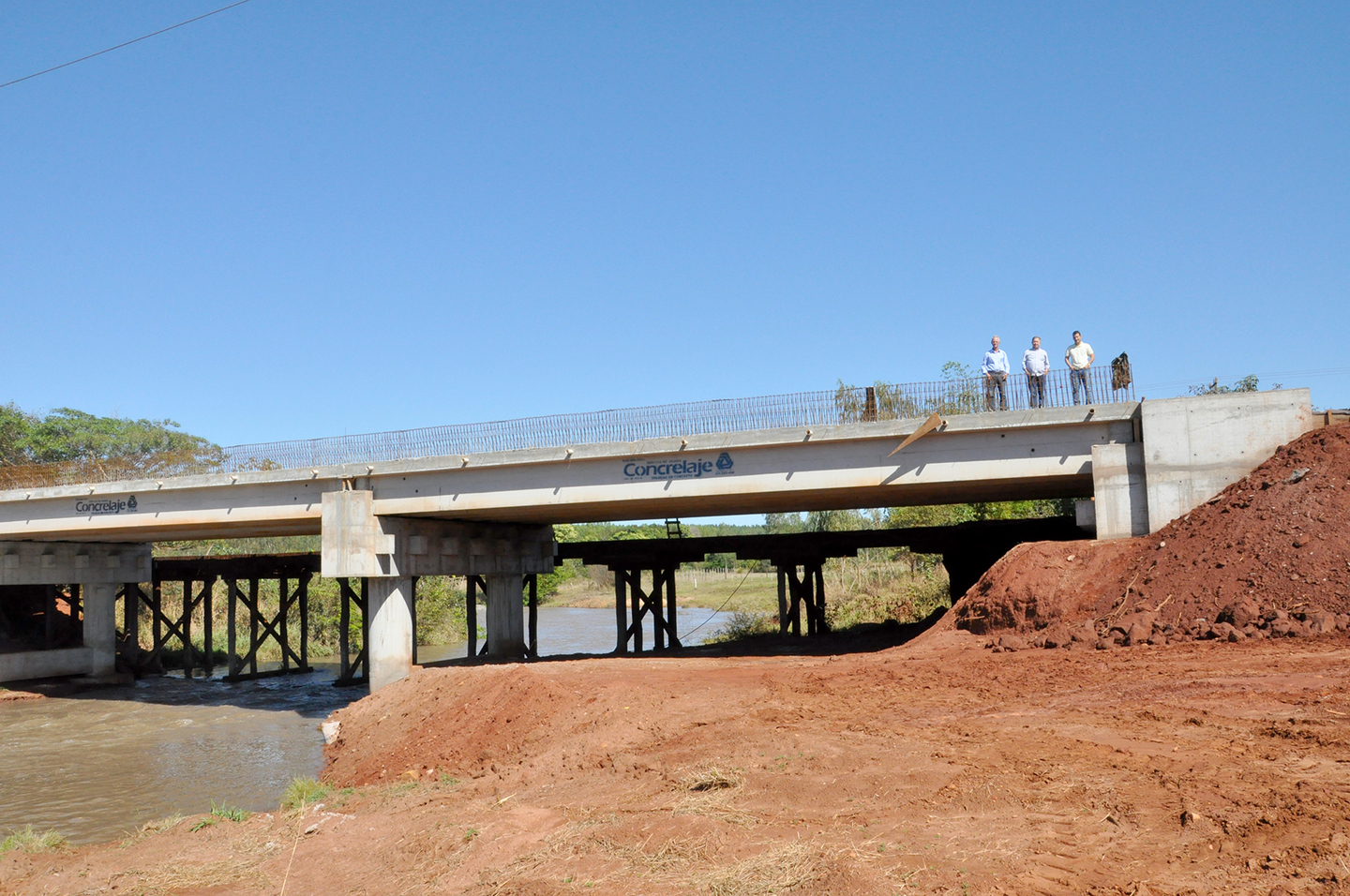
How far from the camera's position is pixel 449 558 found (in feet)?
85.3

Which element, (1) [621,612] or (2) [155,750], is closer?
(2) [155,750]

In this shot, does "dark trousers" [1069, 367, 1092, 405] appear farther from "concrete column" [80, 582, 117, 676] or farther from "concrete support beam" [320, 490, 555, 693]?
"concrete column" [80, 582, 117, 676]

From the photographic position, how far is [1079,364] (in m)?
19.0

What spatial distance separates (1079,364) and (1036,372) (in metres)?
0.83

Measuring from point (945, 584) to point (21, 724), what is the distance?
30.0 m

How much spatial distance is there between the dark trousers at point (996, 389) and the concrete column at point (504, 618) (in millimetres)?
15384

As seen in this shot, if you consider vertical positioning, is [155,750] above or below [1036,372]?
→ below

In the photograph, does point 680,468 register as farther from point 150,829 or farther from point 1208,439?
point 150,829

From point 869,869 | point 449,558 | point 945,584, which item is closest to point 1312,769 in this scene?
point 869,869

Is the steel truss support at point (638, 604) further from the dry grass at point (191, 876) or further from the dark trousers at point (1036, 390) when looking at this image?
the dry grass at point (191, 876)

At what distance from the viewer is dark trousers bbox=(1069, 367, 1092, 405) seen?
1895cm

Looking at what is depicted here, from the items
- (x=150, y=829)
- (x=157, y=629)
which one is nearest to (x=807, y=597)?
(x=150, y=829)

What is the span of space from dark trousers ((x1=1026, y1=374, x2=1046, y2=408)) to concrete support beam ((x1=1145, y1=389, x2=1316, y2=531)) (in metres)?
1.88

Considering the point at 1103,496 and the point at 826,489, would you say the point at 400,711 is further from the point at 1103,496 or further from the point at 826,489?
the point at 1103,496
